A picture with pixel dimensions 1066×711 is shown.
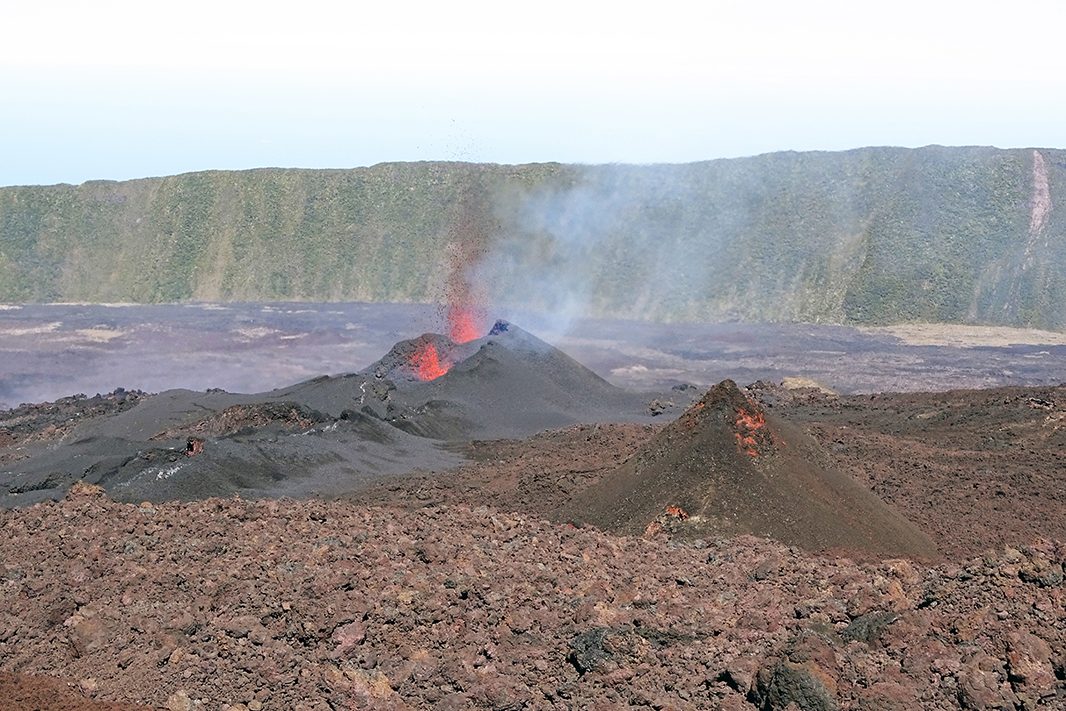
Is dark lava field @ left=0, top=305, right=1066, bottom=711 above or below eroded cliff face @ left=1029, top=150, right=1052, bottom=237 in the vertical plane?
below

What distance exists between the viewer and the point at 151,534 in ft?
52.0

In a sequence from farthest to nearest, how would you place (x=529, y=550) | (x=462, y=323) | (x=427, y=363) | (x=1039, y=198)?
(x=1039, y=198), (x=462, y=323), (x=427, y=363), (x=529, y=550)

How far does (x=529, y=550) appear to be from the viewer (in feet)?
48.7

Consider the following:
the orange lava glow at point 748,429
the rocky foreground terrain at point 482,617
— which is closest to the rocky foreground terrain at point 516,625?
the rocky foreground terrain at point 482,617

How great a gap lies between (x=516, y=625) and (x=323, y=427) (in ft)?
69.0

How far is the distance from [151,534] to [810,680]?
958cm

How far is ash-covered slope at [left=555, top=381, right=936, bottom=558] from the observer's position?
18328mm

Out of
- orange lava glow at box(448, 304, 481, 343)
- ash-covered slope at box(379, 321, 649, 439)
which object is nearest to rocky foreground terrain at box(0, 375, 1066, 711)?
ash-covered slope at box(379, 321, 649, 439)

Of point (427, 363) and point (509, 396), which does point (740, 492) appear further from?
point (427, 363)

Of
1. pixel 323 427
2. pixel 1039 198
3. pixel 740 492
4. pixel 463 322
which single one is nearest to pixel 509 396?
pixel 323 427

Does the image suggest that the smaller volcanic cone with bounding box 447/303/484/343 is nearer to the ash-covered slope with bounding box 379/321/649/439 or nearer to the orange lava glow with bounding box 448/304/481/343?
the orange lava glow with bounding box 448/304/481/343

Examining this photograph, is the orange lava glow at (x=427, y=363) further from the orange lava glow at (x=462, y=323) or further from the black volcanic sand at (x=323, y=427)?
the orange lava glow at (x=462, y=323)

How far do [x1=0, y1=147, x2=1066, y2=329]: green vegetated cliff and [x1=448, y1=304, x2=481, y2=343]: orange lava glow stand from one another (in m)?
11.9

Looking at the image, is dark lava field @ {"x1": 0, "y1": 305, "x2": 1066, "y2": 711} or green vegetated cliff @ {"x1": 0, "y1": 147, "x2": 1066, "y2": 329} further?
green vegetated cliff @ {"x1": 0, "y1": 147, "x2": 1066, "y2": 329}
